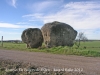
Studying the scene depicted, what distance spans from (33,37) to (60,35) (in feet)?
18.3

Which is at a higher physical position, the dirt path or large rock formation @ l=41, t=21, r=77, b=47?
large rock formation @ l=41, t=21, r=77, b=47

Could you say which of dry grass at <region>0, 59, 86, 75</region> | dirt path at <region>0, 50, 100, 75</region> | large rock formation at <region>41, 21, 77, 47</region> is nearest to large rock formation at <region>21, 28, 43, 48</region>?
large rock formation at <region>41, 21, 77, 47</region>

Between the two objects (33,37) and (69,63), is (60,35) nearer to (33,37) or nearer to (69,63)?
(33,37)

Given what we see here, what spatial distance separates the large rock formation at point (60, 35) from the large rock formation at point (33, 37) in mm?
3203

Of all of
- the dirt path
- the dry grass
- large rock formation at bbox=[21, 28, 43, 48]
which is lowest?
the dry grass

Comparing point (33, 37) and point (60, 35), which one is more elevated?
point (60, 35)

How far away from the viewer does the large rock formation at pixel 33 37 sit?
3170cm

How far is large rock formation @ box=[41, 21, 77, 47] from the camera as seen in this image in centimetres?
2802

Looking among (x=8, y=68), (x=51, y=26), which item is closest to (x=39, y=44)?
(x=51, y=26)

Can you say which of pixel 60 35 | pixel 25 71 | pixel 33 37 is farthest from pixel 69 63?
pixel 33 37

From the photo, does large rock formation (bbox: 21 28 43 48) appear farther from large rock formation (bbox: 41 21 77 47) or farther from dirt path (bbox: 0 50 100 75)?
dirt path (bbox: 0 50 100 75)

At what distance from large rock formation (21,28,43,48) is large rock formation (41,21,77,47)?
320 centimetres

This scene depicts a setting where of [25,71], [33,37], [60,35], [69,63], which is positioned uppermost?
[60,35]

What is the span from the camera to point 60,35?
2805cm
